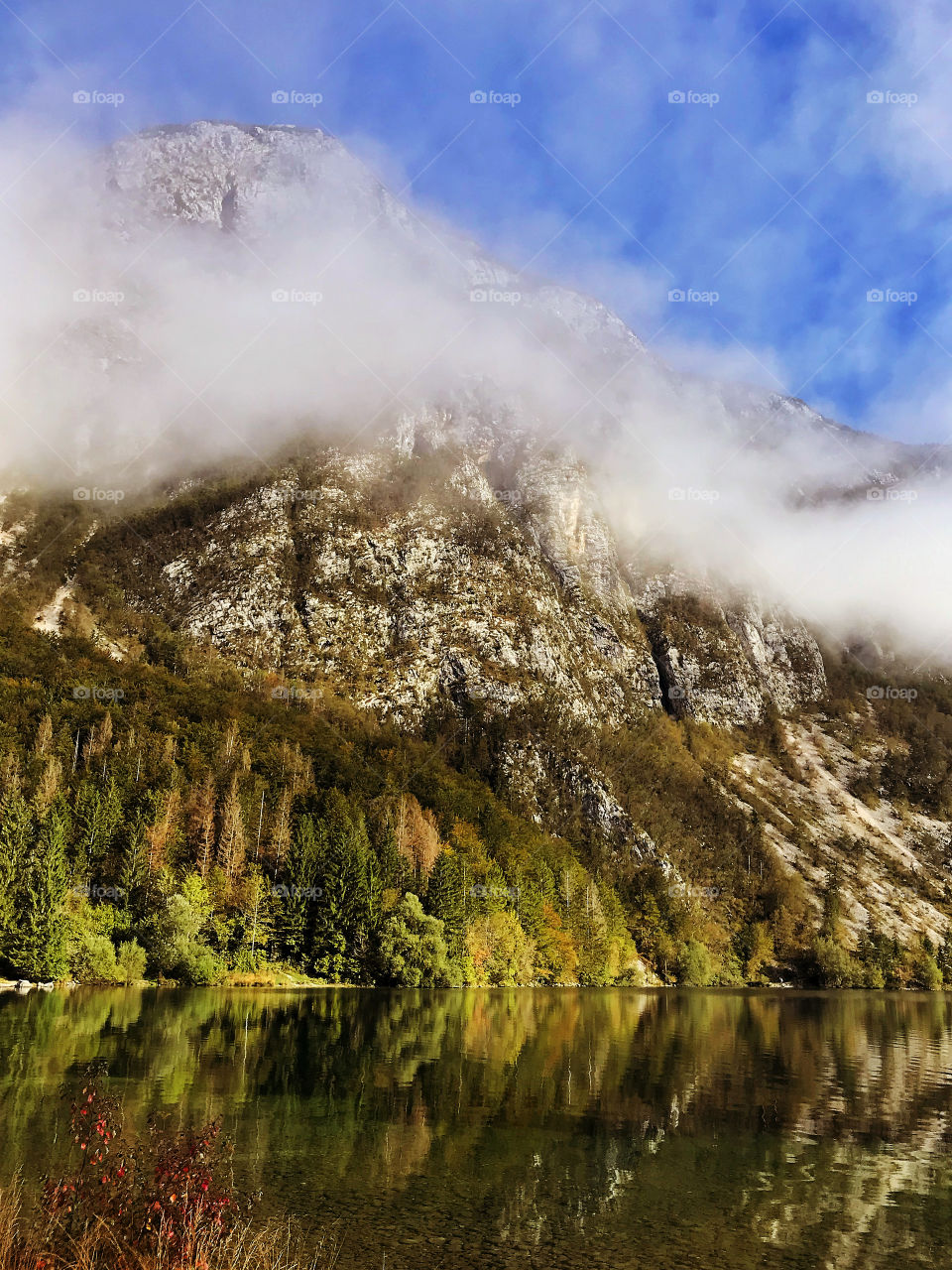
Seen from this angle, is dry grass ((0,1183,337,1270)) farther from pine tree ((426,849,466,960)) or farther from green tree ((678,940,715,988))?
green tree ((678,940,715,988))

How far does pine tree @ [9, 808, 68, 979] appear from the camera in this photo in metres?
83.8

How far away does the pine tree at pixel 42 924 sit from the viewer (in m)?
83.8

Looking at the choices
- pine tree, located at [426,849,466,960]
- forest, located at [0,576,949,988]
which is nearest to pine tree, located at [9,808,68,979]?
forest, located at [0,576,949,988]

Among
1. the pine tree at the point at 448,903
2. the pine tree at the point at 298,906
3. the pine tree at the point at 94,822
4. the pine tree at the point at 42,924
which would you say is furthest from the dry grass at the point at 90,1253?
the pine tree at the point at 448,903

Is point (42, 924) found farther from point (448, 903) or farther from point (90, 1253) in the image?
point (90, 1253)

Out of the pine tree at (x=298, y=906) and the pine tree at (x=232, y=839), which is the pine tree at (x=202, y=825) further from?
the pine tree at (x=298, y=906)

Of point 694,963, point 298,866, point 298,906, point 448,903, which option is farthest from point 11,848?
point 694,963

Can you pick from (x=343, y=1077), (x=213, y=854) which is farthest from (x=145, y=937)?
(x=343, y=1077)

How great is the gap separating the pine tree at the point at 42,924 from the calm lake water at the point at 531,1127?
46.6 ft

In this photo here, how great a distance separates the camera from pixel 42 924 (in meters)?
84.1

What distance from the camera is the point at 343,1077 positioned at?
45.8 metres

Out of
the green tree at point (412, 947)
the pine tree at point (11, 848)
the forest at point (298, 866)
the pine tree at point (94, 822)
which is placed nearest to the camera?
the pine tree at point (11, 848)

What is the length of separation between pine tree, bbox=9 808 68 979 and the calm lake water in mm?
14197

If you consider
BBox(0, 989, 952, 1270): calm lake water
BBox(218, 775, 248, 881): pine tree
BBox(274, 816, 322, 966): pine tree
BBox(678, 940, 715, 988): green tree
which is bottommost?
BBox(678, 940, 715, 988): green tree
